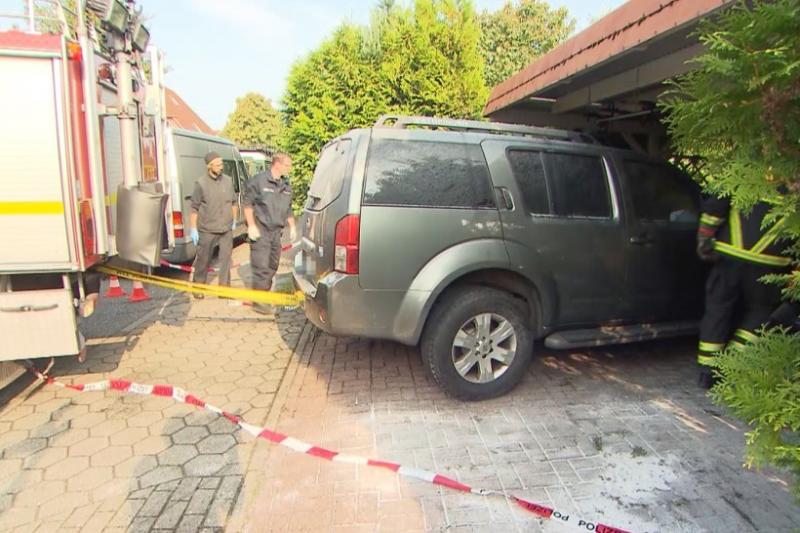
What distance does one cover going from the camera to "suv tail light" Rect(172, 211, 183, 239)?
7.63m

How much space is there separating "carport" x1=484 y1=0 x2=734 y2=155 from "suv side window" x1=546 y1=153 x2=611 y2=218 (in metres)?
0.87

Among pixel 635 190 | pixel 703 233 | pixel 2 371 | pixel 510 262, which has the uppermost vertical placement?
pixel 635 190

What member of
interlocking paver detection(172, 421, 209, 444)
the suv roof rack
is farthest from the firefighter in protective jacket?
interlocking paver detection(172, 421, 209, 444)

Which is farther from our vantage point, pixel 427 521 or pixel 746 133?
pixel 427 521

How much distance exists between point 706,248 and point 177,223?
7.13 m

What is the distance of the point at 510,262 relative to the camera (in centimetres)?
354

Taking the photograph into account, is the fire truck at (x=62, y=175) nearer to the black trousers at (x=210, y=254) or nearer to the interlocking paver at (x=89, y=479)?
the interlocking paver at (x=89, y=479)

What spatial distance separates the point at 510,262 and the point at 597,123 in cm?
485

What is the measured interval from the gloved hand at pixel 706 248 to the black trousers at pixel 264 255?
4435 millimetres

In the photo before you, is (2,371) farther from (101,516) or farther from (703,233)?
(703,233)

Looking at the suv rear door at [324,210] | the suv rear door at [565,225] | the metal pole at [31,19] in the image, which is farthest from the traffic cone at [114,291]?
the suv rear door at [565,225]

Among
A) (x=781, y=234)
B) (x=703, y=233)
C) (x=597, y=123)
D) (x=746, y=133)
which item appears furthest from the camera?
(x=597, y=123)

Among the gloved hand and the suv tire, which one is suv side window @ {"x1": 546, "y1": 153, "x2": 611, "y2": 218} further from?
the suv tire

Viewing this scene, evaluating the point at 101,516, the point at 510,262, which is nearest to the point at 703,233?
the point at 510,262
